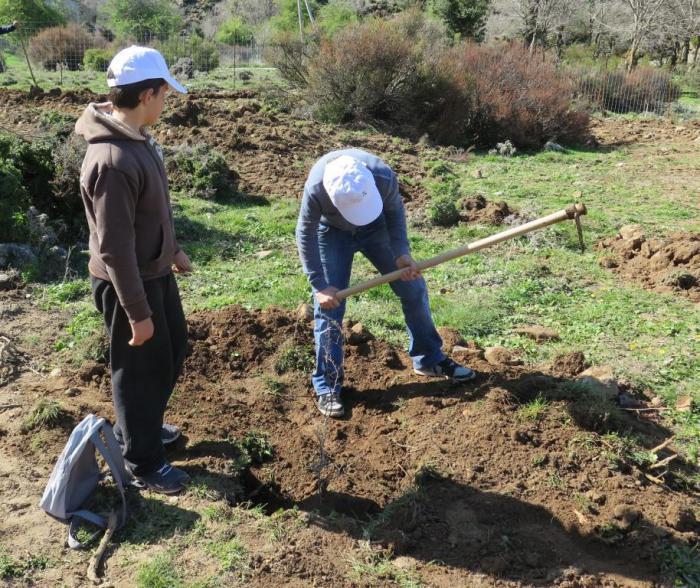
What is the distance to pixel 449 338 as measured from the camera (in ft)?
17.2

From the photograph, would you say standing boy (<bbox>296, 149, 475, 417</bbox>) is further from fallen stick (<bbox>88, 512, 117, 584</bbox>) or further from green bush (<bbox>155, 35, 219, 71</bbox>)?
green bush (<bbox>155, 35, 219, 71</bbox>)

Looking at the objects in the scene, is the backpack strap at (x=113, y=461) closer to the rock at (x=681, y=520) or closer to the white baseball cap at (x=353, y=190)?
the white baseball cap at (x=353, y=190)

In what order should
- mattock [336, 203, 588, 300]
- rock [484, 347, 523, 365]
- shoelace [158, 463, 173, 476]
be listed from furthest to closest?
rock [484, 347, 523, 365] → mattock [336, 203, 588, 300] → shoelace [158, 463, 173, 476]

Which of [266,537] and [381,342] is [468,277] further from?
[266,537]

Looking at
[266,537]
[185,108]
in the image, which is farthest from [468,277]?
[185,108]

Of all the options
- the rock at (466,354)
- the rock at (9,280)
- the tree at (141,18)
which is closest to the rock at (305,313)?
the rock at (466,354)

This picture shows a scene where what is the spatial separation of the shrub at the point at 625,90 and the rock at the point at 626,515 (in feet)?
66.4

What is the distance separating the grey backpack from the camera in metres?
3.23

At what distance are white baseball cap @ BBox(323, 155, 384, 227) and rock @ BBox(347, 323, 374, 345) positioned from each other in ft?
5.80

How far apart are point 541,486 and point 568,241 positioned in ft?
15.2

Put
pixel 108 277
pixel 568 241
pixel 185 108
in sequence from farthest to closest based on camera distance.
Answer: pixel 185 108, pixel 568 241, pixel 108 277

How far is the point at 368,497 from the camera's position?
12.3ft

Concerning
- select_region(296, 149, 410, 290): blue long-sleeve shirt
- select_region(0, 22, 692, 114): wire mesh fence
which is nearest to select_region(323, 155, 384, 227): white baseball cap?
select_region(296, 149, 410, 290): blue long-sleeve shirt

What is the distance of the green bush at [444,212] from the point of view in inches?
336
